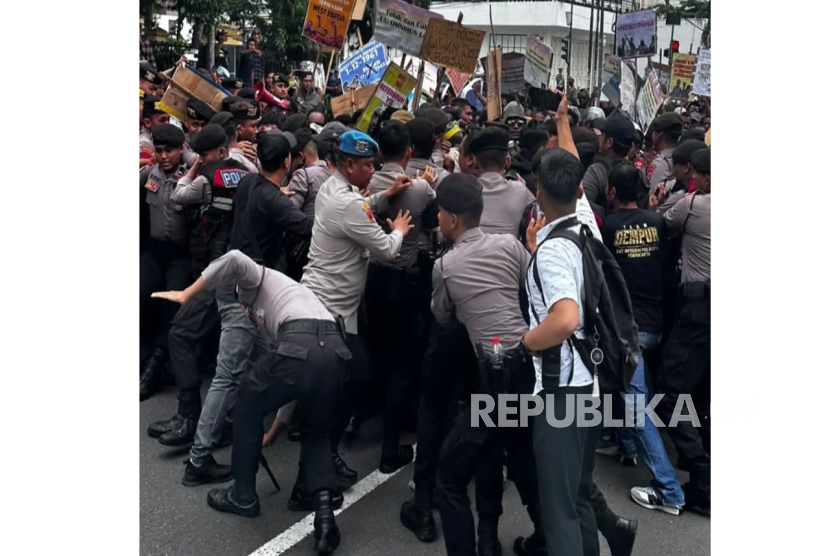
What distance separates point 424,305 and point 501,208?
844 mm

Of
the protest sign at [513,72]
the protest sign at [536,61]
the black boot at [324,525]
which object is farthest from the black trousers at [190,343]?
the protest sign at [536,61]

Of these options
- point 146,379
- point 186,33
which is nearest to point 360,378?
point 146,379

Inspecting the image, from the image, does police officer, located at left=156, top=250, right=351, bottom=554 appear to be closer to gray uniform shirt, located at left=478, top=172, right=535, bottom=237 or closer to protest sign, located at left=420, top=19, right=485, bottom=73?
gray uniform shirt, located at left=478, top=172, right=535, bottom=237

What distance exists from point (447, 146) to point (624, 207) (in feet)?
8.66

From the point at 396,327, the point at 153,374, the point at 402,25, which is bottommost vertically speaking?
the point at 153,374

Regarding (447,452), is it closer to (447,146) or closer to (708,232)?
(708,232)

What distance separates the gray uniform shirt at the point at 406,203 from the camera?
17.1ft

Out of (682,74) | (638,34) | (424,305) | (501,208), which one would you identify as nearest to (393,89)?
(424,305)

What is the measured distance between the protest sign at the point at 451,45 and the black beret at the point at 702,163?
3.42 metres

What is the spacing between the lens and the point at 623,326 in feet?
11.9

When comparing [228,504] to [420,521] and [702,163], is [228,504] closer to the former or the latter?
[420,521]

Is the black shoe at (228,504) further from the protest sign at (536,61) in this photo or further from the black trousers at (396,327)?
→ the protest sign at (536,61)

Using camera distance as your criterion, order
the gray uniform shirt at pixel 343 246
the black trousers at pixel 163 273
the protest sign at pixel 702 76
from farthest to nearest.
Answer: the protest sign at pixel 702 76 → the black trousers at pixel 163 273 → the gray uniform shirt at pixel 343 246

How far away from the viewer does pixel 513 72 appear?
10516mm
